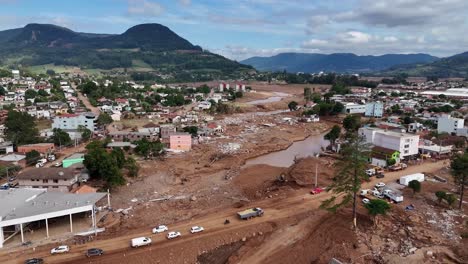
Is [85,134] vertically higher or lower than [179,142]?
higher

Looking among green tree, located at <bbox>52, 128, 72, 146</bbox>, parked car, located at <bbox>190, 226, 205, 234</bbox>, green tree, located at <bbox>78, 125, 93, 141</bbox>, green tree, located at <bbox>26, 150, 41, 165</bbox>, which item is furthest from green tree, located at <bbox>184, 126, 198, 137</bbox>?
parked car, located at <bbox>190, 226, 205, 234</bbox>

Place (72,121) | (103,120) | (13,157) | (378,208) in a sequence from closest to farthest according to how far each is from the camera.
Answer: (378,208) < (13,157) < (72,121) < (103,120)

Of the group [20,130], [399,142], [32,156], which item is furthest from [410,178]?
[20,130]

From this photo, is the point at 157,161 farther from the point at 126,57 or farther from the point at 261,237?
the point at 126,57

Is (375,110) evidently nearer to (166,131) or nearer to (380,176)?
(380,176)

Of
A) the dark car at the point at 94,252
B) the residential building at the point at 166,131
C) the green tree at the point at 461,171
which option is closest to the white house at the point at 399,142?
the green tree at the point at 461,171

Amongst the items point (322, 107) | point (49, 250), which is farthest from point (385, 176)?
point (322, 107)
